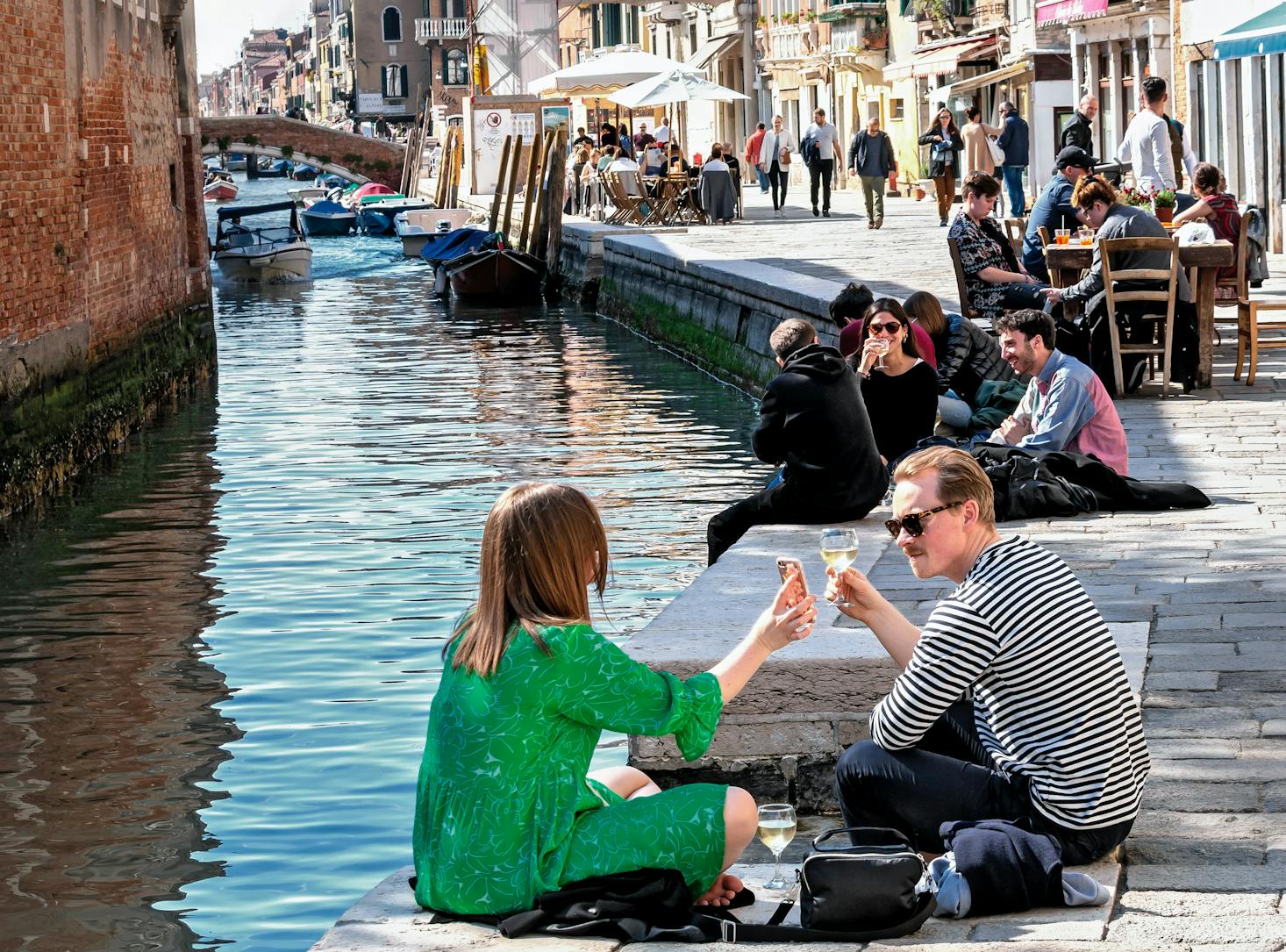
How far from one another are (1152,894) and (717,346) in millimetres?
16337

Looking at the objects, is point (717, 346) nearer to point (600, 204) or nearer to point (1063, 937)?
point (600, 204)

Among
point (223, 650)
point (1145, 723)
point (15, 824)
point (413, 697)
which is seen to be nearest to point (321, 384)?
point (223, 650)

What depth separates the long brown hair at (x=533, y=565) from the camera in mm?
4047

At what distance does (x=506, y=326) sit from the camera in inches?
1083

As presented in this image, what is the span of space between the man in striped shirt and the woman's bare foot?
39cm

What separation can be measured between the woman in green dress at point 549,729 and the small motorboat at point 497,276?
86.3ft

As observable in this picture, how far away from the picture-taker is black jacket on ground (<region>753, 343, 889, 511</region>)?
8.30m

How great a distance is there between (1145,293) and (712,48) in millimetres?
48120

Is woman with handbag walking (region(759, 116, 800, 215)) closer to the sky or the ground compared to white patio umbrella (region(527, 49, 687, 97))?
closer to the ground

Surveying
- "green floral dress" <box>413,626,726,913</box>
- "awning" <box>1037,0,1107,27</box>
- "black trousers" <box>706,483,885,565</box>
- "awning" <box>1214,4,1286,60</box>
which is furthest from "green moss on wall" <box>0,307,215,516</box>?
"awning" <box>1037,0,1107,27</box>

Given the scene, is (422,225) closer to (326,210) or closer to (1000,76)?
(326,210)

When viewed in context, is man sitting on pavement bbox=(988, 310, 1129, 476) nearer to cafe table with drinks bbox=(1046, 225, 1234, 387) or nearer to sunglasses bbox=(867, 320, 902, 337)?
sunglasses bbox=(867, 320, 902, 337)

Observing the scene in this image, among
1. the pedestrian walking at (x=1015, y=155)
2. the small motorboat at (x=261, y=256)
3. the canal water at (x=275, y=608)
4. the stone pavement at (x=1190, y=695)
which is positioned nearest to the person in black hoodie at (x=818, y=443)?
the stone pavement at (x=1190, y=695)

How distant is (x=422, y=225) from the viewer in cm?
4334
